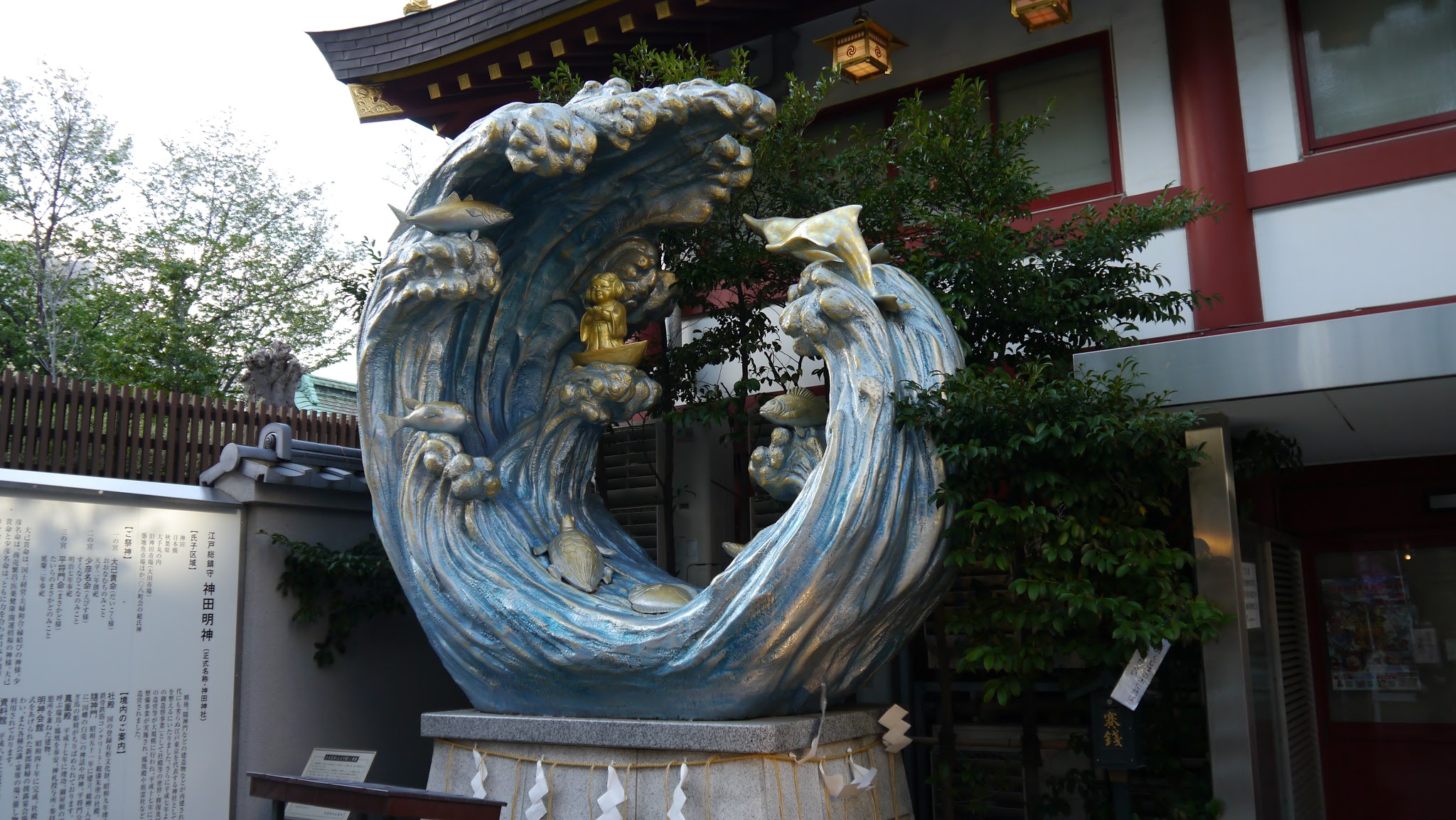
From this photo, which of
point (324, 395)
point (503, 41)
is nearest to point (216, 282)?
point (324, 395)

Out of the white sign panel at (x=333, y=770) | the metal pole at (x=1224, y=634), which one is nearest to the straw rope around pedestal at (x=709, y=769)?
the white sign panel at (x=333, y=770)

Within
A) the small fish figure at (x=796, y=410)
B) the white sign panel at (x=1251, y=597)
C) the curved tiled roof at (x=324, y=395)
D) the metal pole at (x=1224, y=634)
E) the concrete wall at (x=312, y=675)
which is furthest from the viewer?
the curved tiled roof at (x=324, y=395)

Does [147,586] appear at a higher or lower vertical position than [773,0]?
lower

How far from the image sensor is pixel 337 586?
604 cm

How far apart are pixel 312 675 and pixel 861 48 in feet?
15.4

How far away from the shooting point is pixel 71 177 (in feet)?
49.9

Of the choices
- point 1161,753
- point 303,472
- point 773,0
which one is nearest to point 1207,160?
point 773,0

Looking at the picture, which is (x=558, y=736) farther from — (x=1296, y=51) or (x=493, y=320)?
(x=1296, y=51)

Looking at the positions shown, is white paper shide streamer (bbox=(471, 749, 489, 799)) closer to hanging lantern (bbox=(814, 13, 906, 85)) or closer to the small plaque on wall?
the small plaque on wall

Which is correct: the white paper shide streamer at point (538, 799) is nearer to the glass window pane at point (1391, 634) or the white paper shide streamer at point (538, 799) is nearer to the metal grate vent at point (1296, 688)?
the metal grate vent at point (1296, 688)

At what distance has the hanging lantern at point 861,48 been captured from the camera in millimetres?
6293

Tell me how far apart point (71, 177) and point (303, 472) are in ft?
40.4

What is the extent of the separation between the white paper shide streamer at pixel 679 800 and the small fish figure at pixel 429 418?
1.89 meters

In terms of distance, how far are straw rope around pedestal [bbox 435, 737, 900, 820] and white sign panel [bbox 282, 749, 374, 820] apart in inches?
35.4
